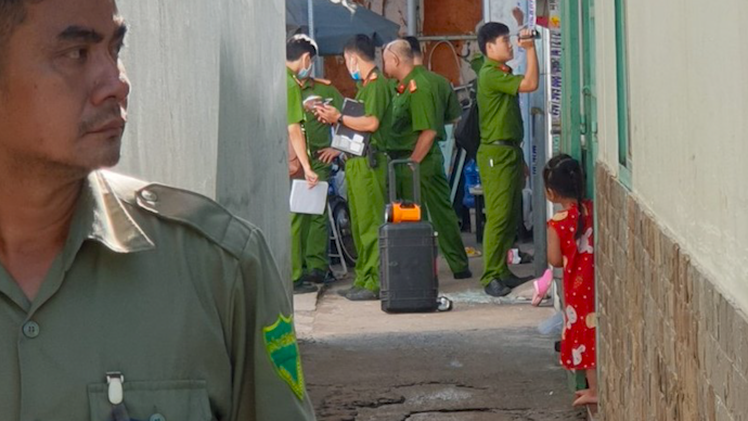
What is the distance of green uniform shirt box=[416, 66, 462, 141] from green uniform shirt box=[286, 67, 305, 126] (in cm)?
108

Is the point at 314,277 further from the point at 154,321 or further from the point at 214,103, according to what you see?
the point at 154,321

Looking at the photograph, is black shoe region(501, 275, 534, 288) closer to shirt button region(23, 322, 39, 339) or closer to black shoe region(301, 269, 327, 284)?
black shoe region(301, 269, 327, 284)

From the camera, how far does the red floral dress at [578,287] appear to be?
7.96 m

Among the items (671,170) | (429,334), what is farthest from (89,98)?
(429,334)

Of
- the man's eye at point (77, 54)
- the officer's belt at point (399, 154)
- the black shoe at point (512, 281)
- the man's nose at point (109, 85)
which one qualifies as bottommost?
the black shoe at point (512, 281)

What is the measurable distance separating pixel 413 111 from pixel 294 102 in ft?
3.38

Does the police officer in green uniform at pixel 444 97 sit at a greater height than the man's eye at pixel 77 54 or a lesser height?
lesser

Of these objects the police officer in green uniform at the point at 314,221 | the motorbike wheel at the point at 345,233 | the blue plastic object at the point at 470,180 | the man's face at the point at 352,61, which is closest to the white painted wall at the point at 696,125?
the man's face at the point at 352,61

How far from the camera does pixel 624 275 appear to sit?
595 cm

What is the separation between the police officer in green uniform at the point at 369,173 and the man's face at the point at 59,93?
10.7 m

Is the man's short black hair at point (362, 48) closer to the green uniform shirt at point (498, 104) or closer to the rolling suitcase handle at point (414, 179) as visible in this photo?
the rolling suitcase handle at point (414, 179)

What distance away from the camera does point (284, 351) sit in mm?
2498

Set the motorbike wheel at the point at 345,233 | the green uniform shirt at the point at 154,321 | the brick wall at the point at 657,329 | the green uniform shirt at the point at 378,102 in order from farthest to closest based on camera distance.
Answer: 1. the motorbike wheel at the point at 345,233
2. the green uniform shirt at the point at 378,102
3. the brick wall at the point at 657,329
4. the green uniform shirt at the point at 154,321

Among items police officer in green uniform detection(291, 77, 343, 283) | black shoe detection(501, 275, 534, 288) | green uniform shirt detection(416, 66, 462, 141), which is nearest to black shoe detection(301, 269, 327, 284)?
police officer in green uniform detection(291, 77, 343, 283)
